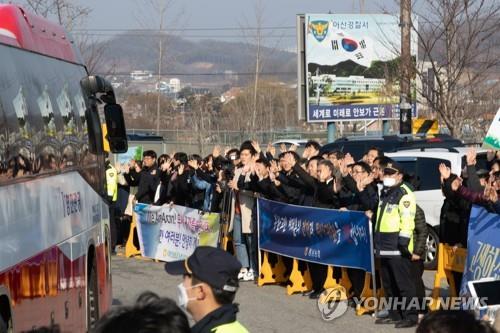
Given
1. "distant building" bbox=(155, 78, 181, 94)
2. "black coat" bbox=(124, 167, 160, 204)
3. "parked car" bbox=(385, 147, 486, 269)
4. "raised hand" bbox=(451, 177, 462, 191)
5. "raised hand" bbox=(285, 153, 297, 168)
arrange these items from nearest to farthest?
"raised hand" bbox=(451, 177, 462, 191), "raised hand" bbox=(285, 153, 297, 168), "parked car" bbox=(385, 147, 486, 269), "black coat" bbox=(124, 167, 160, 204), "distant building" bbox=(155, 78, 181, 94)

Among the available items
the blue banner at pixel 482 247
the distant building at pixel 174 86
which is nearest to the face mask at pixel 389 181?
the blue banner at pixel 482 247

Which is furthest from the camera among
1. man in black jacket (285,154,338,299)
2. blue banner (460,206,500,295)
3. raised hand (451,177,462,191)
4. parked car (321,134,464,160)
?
parked car (321,134,464,160)

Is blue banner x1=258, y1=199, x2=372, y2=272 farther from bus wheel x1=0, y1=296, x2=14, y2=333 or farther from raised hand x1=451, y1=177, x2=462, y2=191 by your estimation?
bus wheel x1=0, y1=296, x2=14, y2=333

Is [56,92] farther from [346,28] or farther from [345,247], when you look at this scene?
[346,28]

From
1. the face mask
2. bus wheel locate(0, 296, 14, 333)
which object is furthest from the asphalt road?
bus wheel locate(0, 296, 14, 333)

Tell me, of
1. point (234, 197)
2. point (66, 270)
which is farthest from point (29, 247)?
point (234, 197)

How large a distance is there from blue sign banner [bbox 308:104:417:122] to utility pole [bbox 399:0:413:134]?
9892 millimetres

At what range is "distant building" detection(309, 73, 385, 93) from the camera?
A: 115 ft

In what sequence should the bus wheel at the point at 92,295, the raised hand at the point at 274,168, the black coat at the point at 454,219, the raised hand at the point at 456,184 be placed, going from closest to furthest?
the bus wheel at the point at 92,295, the raised hand at the point at 456,184, the black coat at the point at 454,219, the raised hand at the point at 274,168

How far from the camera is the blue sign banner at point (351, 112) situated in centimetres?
3475

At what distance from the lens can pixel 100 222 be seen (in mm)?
11289

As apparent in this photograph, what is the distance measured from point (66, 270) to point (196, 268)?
4.25 meters

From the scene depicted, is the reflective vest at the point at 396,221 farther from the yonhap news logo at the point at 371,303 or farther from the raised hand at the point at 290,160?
the raised hand at the point at 290,160

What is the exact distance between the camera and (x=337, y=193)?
14.5 m
